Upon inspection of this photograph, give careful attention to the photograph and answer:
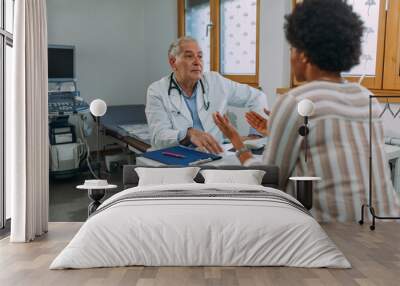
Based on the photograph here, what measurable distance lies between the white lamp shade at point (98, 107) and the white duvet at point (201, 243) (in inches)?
66.1

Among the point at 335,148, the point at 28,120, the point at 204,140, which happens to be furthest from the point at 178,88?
the point at 335,148

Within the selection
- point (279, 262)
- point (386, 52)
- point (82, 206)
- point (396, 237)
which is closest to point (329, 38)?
point (386, 52)

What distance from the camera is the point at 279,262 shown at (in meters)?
3.70

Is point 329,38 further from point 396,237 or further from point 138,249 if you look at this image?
point 138,249

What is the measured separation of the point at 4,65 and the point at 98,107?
93 centimetres

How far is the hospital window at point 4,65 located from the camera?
4914 mm

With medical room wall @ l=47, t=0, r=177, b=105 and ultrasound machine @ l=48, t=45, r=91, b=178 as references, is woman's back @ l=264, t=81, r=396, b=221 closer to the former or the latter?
medical room wall @ l=47, t=0, r=177, b=105

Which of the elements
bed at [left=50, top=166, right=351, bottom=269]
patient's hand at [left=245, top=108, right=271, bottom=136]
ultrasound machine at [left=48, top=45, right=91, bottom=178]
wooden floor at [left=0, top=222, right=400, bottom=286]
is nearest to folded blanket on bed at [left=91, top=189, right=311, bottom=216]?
bed at [left=50, top=166, right=351, bottom=269]

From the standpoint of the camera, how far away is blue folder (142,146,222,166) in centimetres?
512

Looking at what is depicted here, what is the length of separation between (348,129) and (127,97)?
208 centimetres

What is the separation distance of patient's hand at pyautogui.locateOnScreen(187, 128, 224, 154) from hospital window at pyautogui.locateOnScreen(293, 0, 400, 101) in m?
1.36

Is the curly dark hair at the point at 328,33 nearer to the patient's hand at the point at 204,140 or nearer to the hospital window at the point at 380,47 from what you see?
the hospital window at the point at 380,47

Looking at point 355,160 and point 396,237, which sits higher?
point 355,160

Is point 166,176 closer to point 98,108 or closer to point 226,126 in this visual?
point 226,126
